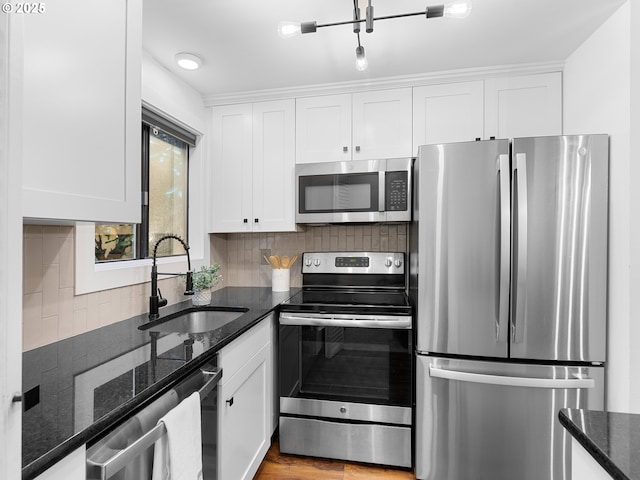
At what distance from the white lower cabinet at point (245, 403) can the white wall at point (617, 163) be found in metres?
1.74

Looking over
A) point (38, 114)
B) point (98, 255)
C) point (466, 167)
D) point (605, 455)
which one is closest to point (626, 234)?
point (466, 167)

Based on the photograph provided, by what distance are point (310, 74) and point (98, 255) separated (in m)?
1.65

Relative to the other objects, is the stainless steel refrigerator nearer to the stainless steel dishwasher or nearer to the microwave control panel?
the microwave control panel

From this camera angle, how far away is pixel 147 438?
0.91 meters

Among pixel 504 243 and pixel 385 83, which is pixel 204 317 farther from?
pixel 385 83

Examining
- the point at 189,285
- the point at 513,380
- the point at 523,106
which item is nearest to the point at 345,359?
the point at 513,380

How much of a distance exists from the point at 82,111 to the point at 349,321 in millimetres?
1551

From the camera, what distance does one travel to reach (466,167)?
1.78 meters

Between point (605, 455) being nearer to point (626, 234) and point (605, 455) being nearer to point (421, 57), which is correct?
point (626, 234)

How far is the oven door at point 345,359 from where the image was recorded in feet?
6.43

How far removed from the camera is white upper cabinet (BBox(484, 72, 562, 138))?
2.11 metres

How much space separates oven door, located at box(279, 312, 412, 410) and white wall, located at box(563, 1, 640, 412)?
95 centimetres

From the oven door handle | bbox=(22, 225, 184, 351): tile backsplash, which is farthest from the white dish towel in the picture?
the oven door handle

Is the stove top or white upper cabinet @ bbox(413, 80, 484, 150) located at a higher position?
white upper cabinet @ bbox(413, 80, 484, 150)
